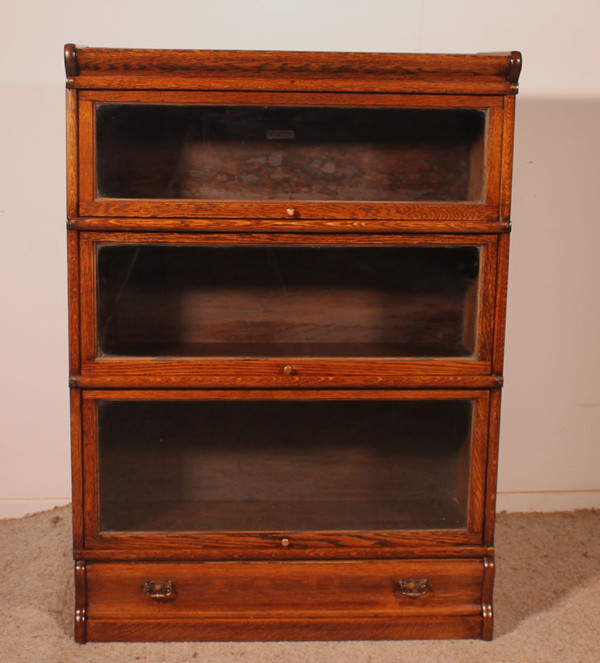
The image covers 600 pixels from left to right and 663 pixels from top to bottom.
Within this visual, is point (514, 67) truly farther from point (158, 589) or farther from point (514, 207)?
point (158, 589)

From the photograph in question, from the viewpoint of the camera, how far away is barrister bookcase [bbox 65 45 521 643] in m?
1.39

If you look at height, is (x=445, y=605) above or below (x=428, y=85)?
below

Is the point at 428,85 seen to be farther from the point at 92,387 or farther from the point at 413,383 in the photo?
the point at 92,387

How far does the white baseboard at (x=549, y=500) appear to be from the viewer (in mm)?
2123

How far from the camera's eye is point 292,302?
1709 mm

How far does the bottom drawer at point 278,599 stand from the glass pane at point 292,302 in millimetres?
428

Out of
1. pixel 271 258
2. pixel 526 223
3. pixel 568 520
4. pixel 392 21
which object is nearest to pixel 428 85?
pixel 271 258

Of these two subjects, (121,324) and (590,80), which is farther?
(590,80)

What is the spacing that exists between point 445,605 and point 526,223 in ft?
3.31

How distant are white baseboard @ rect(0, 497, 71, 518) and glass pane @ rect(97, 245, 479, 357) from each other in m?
0.70

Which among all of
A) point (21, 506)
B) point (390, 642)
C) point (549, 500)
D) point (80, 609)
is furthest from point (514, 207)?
point (21, 506)

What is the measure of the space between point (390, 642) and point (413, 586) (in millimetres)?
124

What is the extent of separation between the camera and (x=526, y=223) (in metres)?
1.99

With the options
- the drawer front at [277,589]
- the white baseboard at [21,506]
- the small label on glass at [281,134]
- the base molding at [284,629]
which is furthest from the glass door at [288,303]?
the white baseboard at [21,506]
